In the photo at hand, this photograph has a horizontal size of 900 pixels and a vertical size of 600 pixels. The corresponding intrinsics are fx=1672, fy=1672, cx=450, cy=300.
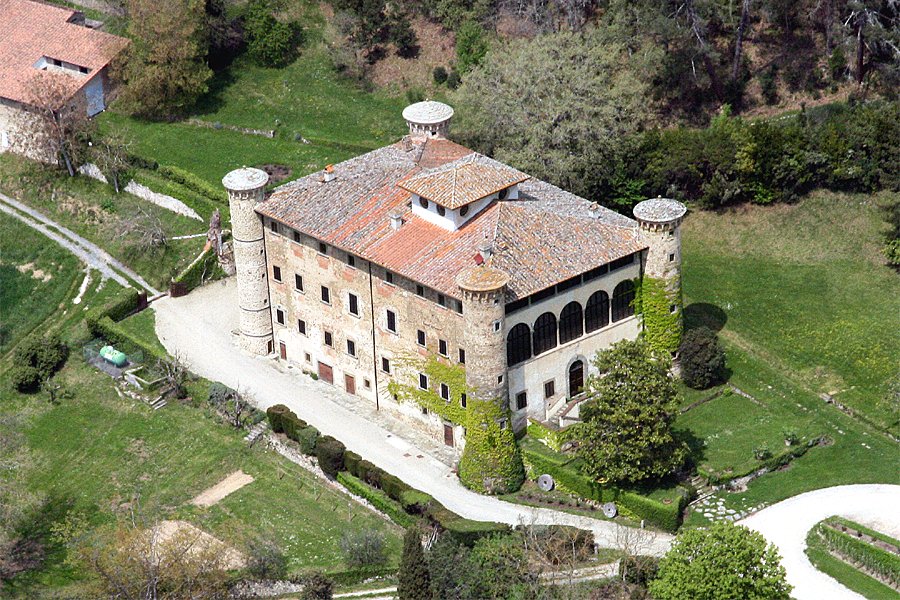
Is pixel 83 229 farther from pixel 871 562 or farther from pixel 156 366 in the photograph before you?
pixel 871 562

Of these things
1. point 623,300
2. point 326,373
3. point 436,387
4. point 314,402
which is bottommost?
point 314,402

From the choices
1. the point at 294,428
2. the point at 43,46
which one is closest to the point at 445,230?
the point at 294,428

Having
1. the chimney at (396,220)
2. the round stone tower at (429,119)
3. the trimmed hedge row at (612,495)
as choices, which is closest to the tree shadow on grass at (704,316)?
the trimmed hedge row at (612,495)

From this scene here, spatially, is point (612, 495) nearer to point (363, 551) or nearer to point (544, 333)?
point (544, 333)

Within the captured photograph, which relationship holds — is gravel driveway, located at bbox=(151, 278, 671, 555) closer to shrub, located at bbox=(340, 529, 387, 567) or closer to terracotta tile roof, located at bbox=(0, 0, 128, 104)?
shrub, located at bbox=(340, 529, 387, 567)

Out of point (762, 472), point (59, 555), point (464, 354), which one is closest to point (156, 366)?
point (59, 555)

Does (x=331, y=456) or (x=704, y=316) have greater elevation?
(x=704, y=316)
